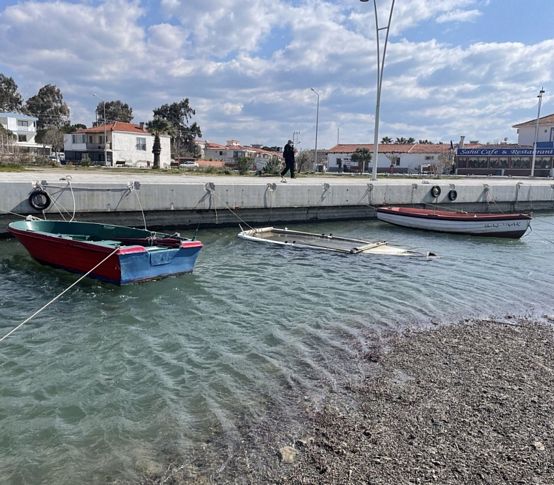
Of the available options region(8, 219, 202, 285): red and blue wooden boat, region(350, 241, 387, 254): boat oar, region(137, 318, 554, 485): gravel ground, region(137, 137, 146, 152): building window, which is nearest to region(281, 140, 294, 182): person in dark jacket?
region(350, 241, 387, 254): boat oar

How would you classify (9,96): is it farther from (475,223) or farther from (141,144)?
(475,223)

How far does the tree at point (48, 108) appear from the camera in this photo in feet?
348

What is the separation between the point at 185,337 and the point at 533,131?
89684 mm

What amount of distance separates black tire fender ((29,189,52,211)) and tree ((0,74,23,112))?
10382cm

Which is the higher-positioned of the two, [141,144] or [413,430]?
[141,144]

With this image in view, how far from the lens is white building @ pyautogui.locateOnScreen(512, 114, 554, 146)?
8119 cm

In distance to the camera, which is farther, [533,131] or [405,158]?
[405,158]

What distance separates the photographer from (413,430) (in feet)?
17.7

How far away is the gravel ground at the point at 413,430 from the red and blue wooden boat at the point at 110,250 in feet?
19.5

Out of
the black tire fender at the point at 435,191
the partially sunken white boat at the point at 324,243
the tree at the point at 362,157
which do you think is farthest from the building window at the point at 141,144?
the partially sunken white boat at the point at 324,243

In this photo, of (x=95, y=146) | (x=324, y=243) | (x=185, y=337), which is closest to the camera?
(x=185, y=337)

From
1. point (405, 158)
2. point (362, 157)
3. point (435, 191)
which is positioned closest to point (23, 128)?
point (362, 157)

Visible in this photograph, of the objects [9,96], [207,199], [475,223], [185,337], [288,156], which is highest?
[9,96]

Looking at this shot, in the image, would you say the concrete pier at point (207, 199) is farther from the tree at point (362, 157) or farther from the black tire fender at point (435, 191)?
the tree at point (362, 157)
